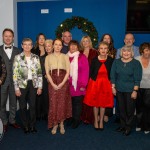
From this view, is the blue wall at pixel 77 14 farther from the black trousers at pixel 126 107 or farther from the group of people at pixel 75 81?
the black trousers at pixel 126 107

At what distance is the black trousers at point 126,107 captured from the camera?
3943 millimetres

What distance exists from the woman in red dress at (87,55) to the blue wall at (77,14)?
3.76 ft

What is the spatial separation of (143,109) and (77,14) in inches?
97.7

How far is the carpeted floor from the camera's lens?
3.58m

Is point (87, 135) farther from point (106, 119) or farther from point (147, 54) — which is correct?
point (147, 54)

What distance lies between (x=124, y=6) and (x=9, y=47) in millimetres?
2572

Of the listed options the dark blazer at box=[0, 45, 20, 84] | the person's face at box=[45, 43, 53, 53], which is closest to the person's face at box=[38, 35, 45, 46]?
the person's face at box=[45, 43, 53, 53]

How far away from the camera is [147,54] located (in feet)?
12.9

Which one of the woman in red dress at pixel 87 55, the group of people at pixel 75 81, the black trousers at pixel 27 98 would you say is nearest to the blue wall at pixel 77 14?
the group of people at pixel 75 81

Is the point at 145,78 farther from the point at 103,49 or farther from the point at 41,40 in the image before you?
the point at 41,40

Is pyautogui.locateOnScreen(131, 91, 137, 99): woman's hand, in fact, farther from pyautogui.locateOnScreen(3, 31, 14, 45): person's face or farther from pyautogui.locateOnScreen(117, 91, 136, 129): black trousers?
pyautogui.locateOnScreen(3, 31, 14, 45): person's face

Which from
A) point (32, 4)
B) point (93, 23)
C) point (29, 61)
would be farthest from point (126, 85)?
point (32, 4)

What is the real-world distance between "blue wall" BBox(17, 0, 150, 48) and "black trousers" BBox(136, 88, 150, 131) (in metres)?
1.57

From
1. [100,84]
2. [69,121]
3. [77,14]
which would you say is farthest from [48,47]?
[77,14]
